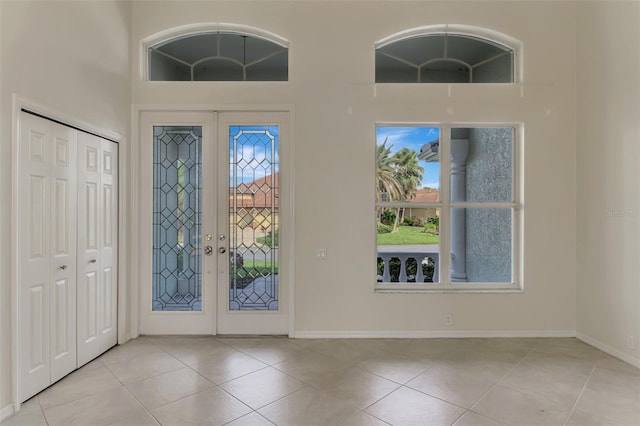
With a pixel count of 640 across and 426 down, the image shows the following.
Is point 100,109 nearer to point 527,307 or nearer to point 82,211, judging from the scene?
point 82,211

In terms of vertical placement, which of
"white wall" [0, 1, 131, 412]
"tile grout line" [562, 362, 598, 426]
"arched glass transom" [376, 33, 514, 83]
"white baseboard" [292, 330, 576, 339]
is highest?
"arched glass transom" [376, 33, 514, 83]

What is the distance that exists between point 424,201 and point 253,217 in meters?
1.96

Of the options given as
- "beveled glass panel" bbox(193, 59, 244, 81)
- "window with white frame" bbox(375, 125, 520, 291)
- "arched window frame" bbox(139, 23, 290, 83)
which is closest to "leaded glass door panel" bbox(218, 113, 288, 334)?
"beveled glass panel" bbox(193, 59, 244, 81)

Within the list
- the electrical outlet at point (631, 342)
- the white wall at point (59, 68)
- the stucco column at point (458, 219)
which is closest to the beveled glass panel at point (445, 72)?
the stucco column at point (458, 219)

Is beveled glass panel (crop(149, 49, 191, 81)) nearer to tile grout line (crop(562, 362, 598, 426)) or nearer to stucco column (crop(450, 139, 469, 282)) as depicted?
stucco column (crop(450, 139, 469, 282))

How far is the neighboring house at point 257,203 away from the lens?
3.89m

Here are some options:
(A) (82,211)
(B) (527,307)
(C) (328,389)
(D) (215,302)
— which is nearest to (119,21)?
(A) (82,211)

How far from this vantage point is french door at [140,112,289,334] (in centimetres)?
387

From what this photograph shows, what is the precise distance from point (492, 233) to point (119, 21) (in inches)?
184

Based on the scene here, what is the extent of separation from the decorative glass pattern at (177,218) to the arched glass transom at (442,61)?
2334mm

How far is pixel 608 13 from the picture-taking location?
3.45 metres

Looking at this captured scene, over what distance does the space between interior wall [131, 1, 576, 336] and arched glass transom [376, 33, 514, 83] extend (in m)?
0.16

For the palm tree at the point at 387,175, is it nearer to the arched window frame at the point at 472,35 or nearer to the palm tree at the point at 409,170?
the palm tree at the point at 409,170

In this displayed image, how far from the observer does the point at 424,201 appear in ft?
13.0
